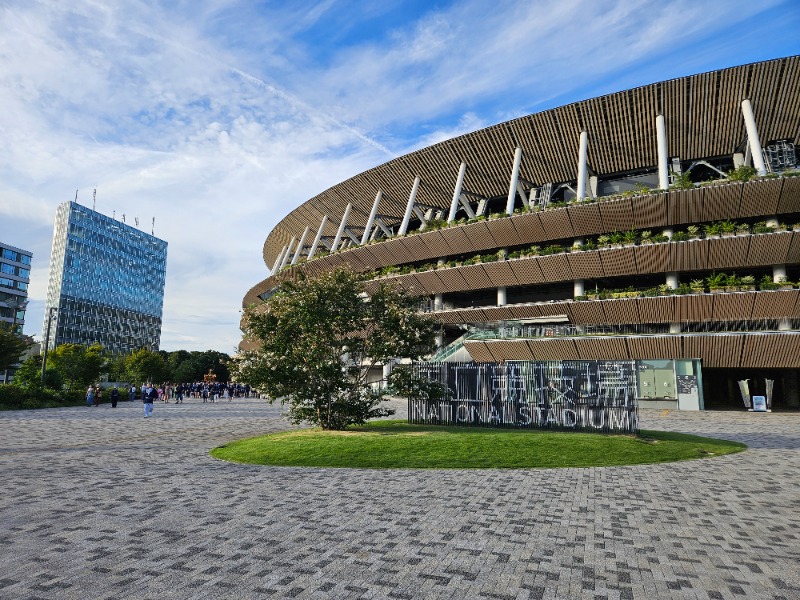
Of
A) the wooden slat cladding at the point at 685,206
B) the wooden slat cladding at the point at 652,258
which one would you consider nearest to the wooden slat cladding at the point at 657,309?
the wooden slat cladding at the point at 652,258

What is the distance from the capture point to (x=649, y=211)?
32.3m

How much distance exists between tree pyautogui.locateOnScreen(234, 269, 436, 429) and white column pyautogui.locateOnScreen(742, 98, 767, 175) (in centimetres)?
2544

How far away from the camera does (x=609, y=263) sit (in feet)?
111

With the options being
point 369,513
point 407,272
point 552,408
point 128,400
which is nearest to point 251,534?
point 369,513

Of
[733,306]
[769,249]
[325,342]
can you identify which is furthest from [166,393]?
[769,249]

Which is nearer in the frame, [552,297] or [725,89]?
[725,89]

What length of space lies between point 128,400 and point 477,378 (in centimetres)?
3958

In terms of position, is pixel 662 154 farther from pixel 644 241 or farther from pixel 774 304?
pixel 774 304

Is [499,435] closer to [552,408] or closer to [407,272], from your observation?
[552,408]

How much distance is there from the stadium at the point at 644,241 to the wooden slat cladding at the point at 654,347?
0.28 feet

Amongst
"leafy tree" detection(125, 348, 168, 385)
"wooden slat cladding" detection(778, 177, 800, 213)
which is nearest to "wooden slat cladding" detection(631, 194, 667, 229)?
"wooden slat cladding" detection(778, 177, 800, 213)

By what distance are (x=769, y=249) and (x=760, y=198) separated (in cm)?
306

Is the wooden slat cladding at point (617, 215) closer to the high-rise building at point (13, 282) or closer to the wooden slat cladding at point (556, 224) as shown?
the wooden slat cladding at point (556, 224)

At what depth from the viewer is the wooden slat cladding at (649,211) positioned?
31.3 metres
